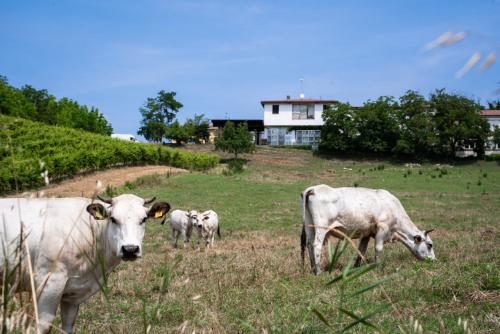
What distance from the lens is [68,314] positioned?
18.3 feet

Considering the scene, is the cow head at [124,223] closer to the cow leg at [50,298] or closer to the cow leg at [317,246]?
the cow leg at [50,298]

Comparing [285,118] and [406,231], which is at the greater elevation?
[285,118]

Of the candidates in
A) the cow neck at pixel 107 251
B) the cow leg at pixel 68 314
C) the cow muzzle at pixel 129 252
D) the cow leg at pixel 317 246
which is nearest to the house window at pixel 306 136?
the cow leg at pixel 317 246

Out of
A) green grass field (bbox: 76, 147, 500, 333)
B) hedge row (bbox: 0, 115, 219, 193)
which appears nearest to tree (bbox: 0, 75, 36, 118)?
hedge row (bbox: 0, 115, 219, 193)

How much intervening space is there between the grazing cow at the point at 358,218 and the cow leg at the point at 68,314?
577 centimetres

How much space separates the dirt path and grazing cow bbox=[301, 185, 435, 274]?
21118 millimetres

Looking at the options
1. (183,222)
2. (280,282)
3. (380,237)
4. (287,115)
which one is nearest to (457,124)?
(287,115)

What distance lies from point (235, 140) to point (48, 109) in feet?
121

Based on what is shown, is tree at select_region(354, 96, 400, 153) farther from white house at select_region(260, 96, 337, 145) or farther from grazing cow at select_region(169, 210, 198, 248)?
grazing cow at select_region(169, 210, 198, 248)

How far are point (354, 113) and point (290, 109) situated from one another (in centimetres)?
1537

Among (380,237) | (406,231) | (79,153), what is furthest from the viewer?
(79,153)

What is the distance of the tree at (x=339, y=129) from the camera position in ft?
204

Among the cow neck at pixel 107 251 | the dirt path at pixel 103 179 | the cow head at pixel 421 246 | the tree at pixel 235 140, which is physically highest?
the tree at pixel 235 140

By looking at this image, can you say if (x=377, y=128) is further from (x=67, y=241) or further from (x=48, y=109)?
(x=67, y=241)
